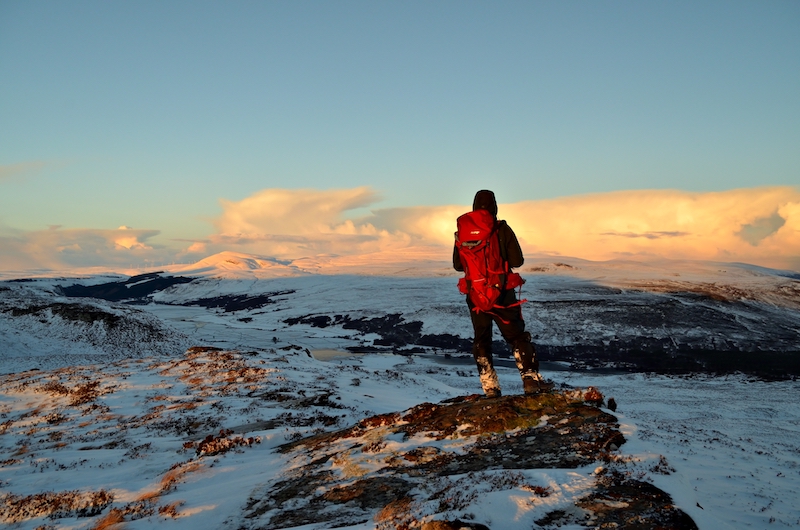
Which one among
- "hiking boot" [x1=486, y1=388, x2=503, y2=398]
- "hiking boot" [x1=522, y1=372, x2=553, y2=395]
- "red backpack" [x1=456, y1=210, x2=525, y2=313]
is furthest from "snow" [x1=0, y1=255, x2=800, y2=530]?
"red backpack" [x1=456, y1=210, x2=525, y2=313]

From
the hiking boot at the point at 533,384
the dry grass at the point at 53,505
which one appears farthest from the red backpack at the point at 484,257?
the dry grass at the point at 53,505

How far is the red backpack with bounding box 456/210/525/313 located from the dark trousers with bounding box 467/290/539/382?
0.22 m

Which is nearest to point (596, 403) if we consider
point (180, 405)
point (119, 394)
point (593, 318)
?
point (180, 405)

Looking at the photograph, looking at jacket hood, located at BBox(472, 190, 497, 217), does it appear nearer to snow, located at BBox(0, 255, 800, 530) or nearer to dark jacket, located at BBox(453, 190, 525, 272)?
dark jacket, located at BBox(453, 190, 525, 272)

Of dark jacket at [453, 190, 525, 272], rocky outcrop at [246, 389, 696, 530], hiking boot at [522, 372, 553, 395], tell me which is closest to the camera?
rocky outcrop at [246, 389, 696, 530]

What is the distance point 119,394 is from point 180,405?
12.4ft

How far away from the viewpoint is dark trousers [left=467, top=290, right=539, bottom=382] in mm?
9234

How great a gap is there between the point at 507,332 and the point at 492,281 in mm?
1102

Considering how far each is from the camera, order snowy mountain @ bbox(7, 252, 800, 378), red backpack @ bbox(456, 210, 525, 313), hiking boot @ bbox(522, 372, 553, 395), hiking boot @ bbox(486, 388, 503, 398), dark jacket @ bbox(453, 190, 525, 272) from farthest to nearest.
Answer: snowy mountain @ bbox(7, 252, 800, 378) < hiking boot @ bbox(486, 388, 503, 398) < hiking boot @ bbox(522, 372, 553, 395) < dark jacket @ bbox(453, 190, 525, 272) < red backpack @ bbox(456, 210, 525, 313)

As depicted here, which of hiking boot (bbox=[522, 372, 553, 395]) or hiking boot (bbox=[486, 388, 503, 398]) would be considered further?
hiking boot (bbox=[486, 388, 503, 398])

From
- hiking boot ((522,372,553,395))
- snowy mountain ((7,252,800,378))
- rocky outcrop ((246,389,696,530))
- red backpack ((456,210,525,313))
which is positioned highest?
red backpack ((456,210,525,313))

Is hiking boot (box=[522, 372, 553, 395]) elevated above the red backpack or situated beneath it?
situated beneath

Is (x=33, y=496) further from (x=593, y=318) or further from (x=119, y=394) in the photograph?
(x=593, y=318)

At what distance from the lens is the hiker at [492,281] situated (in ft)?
29.7
